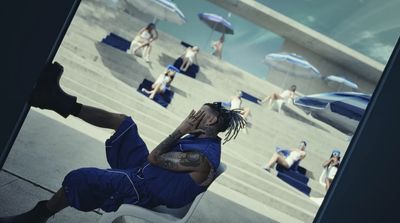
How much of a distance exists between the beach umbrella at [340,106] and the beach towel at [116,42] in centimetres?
670

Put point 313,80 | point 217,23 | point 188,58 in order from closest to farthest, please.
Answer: point 188,58 → point 217,23 → point 313,80

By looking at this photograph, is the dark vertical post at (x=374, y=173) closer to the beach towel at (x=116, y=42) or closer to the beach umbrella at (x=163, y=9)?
the beach towel at (x=116, y=42)

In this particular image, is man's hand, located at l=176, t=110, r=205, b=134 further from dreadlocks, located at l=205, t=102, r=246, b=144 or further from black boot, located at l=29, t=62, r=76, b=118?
black boot, located at l=29, t=62, r=76, b=118

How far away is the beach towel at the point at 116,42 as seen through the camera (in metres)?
11.3

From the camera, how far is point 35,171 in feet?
10.7

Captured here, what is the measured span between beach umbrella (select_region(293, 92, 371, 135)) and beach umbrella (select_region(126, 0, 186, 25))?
6.51m

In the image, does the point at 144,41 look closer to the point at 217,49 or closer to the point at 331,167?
the point at 217,49

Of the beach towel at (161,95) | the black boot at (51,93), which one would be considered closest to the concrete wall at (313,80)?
the beach towel at (161,95)

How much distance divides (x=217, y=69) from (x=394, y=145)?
12.2 metres

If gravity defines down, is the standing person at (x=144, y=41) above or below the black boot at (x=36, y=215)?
above

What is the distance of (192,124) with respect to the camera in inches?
90.7

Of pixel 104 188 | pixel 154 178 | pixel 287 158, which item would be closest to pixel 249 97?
pixel 287 158

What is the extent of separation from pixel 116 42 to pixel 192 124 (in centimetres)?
1011

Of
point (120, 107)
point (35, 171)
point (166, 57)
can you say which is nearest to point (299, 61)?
point (166, 57)
